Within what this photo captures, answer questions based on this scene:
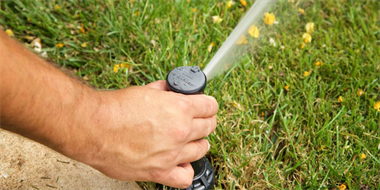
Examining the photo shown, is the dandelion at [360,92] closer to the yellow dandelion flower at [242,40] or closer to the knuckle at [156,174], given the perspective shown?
the yellow dandelion flower at [242,40]

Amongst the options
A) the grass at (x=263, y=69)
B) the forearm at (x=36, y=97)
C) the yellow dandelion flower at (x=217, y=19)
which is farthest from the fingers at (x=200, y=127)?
the yellow dandelion flower at (x=217, y=19)

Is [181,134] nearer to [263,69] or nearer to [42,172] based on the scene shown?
[42,172]

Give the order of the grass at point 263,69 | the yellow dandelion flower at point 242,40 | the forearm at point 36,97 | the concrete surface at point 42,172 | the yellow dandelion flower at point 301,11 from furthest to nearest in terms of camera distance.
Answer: the yellow dandelion flower at point 301,11 < the yellow dandelion flower at point 242,40 < the grass at point 263,69 < the concrete surface at point 42,172 < the forearm at point 36,97

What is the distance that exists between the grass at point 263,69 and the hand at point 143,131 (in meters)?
0.52

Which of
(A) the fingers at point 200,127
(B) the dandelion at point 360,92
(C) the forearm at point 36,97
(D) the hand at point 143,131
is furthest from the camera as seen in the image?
(B) the dandelion at point 360,92

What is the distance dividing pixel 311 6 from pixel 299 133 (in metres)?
1.13

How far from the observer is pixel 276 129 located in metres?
1.91

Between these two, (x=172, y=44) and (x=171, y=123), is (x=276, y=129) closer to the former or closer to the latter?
(x=172, y=44)

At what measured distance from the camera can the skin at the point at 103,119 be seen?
3.21 feet

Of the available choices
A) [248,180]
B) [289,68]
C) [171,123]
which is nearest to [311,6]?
[289,68]

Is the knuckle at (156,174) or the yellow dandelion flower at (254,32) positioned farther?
the yellow dandelion flower at (254,32)

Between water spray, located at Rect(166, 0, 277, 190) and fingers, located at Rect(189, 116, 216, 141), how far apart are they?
0.31ft

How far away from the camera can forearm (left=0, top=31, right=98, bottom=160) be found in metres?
0.95

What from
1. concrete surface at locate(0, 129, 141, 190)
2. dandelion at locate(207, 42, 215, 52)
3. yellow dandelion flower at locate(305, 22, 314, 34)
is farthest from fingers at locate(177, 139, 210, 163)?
yellow dandelion flower at locate(305, 22, 314, 34)
